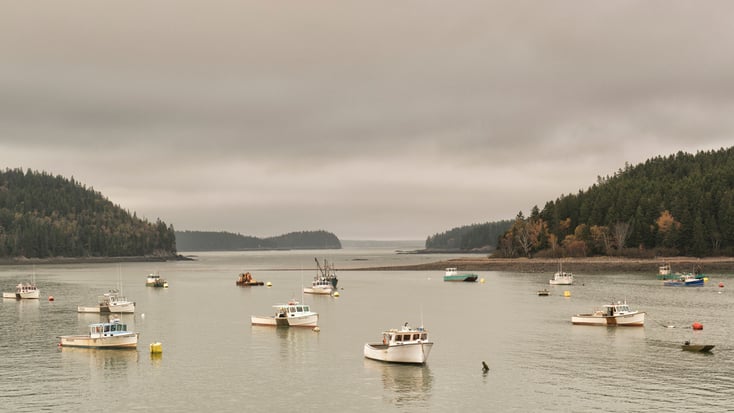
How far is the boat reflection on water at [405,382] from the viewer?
5572cm

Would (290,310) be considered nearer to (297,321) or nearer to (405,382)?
(297,321)

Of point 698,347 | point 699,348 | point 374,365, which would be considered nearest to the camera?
point 374,365

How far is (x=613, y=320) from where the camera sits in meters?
98.8

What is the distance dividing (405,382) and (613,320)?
47.9m

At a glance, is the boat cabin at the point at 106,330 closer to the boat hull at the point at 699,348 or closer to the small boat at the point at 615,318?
the small boat at the point at 615,318

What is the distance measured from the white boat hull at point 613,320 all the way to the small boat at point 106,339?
58.9 metres

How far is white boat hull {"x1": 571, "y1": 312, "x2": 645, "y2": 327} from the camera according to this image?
97.4m

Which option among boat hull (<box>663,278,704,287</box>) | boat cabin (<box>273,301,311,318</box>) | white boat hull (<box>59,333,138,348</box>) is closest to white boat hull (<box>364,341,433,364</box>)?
white boat hull (<box>59,333,138,348</box>)

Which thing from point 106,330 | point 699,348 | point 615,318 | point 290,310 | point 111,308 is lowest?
point 699,348

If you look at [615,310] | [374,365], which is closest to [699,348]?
[615,310]

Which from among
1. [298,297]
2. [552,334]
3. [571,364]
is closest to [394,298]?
[298,297]

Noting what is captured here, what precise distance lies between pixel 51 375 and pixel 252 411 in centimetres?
2445

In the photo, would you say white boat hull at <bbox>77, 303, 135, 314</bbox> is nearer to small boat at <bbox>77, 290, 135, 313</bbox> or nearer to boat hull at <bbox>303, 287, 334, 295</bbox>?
small boat at <bbox>77, 290, 135, 313</bbox>

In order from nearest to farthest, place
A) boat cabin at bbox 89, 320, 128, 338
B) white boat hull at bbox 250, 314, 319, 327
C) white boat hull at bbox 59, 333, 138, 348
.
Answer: white boat hull at bbox 59, 333, 138, 348
boat cabin at bbox 89, 320, 128, 338
white boat hull at bbox 250, 314, 319, 327
